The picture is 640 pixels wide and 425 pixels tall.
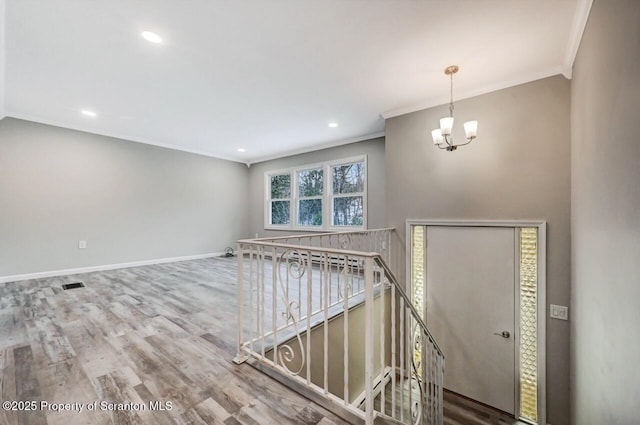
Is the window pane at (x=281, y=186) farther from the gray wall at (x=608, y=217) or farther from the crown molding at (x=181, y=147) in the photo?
the gray wall at (x=608, y=217)

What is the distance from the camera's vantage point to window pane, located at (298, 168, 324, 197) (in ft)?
19.5

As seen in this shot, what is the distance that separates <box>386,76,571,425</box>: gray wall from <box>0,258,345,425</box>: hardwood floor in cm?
264

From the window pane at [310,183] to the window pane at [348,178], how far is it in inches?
16.8

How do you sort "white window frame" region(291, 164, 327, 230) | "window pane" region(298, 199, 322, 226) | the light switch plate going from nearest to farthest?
1. the light switch plate
2. "white window frame" region(291, 164, 327, 230)
3. "window pane" region(298, 199, 322, 226)

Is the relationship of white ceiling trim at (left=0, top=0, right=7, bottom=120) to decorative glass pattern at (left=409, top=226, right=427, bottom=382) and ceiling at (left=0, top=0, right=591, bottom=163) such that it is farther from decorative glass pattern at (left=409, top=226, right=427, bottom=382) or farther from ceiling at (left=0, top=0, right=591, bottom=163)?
decorative glass pattern at (left=409, top=226, right=427, bottom=382)

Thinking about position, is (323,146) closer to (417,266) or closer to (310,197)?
(310,197)

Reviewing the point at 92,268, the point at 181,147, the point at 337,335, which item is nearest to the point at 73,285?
the point at 92,268

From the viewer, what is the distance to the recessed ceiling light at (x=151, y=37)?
2.21m

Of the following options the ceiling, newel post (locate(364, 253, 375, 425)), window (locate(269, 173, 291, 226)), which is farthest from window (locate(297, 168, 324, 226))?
newel post (locate(364, 253, 375, 425))

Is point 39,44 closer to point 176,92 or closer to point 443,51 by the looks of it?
point 176,92

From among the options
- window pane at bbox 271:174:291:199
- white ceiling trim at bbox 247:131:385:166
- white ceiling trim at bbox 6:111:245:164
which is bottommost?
window pane at bbox 271:174:291:199

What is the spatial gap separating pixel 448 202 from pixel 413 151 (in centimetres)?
86

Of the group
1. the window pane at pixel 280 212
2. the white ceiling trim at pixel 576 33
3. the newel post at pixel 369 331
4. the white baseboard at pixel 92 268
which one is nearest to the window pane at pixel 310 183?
the window pane at pixel 280 212

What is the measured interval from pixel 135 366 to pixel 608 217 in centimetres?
328
